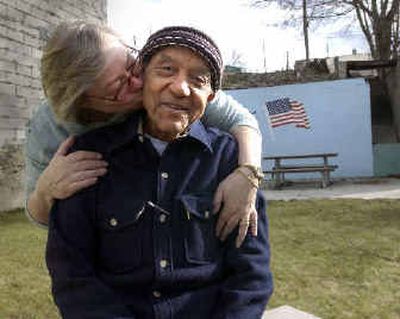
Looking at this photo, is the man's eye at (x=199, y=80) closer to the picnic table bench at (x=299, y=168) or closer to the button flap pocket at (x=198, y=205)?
the button flap pocket at (x=198, y=205)

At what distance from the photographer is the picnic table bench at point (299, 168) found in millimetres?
12680

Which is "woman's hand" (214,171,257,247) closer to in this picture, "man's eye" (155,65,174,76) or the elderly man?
the elderly man

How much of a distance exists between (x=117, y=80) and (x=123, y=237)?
0.43 m

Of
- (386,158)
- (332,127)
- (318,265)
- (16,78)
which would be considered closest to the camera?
(318,265)

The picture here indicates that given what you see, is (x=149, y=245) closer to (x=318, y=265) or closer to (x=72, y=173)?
(x=72, y=173)

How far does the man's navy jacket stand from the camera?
1.51m

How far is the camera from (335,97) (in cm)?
1408

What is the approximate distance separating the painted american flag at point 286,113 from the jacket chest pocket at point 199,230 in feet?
42.2

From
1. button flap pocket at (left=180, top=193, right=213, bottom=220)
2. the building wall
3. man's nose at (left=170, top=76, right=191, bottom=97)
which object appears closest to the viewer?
man's nose at (left=170, top=76, right=191, bottom=97)

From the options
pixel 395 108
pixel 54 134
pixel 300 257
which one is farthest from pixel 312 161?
pixel 54 134

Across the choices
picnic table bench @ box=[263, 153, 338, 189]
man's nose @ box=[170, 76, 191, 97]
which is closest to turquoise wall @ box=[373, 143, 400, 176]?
picnic table bench @ box=[263, 153, 338, 189]

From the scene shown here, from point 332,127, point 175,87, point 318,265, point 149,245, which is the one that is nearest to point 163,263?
point 149,245

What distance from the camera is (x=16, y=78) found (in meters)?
10.1

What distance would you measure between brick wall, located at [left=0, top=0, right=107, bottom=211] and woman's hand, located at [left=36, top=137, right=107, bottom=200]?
28.3 ft
